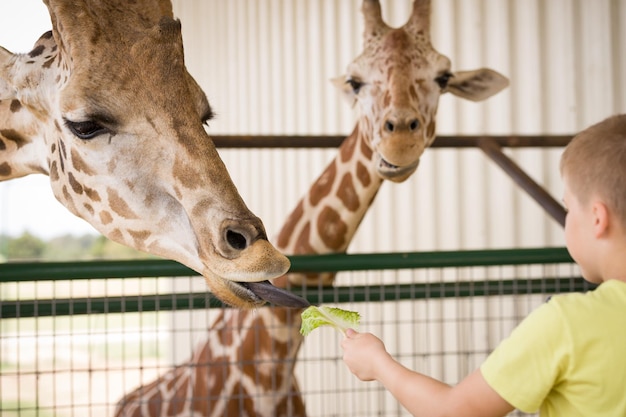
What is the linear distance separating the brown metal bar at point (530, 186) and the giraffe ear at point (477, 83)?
0.26 metres

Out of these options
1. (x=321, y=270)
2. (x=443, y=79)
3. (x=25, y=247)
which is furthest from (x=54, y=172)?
(x=25, y=247)

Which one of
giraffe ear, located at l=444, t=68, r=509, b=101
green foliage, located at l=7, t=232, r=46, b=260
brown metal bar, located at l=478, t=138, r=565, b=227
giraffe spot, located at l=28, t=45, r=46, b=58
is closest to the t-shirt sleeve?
giraffe spot, located at l=28, t=45, r=46, b=58

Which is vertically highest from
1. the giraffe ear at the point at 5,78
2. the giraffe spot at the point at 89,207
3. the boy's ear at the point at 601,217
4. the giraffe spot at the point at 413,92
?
the giraffe spot at the point at 413,92

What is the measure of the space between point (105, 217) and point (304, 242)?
134cm

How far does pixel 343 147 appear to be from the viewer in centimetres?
278

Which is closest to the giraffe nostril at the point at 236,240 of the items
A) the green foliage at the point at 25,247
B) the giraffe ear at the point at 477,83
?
the giraffe ear at the point at 477,83

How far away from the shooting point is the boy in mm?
967

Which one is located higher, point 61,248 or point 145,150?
point 61,248

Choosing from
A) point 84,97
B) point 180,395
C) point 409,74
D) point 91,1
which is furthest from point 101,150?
point 409,74

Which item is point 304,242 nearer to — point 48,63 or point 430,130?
point 430,130

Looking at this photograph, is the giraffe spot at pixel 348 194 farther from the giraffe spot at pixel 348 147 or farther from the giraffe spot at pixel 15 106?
the giraffe spot at pixel 15 106

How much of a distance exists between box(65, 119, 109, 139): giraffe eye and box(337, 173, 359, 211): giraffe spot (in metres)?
1.45

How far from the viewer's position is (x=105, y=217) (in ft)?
4.36

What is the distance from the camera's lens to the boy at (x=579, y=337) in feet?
3.17
